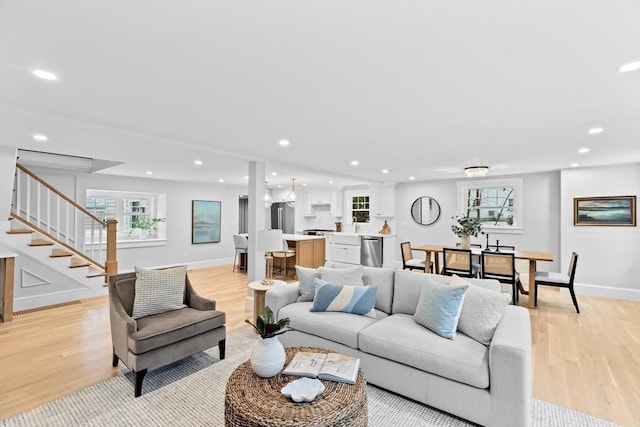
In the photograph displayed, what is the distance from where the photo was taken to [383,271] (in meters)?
3.35

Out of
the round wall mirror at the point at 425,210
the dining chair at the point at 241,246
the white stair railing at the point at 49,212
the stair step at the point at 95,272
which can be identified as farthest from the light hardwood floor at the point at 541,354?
the round wall mirror at the point at 425,210

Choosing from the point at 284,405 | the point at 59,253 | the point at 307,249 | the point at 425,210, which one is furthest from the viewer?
the point at 425,210

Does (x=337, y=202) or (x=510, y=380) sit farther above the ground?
(x=337, y=202)

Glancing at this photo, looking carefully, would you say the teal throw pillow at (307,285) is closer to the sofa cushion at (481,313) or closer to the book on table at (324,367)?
the book on table at (324,367)

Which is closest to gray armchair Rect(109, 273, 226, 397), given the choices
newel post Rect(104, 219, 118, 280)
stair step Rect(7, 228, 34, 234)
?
stair step Rect(7, 228, 34, 234)

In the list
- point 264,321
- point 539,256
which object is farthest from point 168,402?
point 539,256

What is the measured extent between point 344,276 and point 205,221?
610 centimetres

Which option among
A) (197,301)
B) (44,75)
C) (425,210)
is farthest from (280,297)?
(425,210)

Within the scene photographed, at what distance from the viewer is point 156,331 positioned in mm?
2547

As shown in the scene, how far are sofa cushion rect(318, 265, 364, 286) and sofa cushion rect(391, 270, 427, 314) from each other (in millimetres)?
379

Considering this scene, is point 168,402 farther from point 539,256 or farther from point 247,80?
point 539,256

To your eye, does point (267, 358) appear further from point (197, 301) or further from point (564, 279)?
point (564, 279)

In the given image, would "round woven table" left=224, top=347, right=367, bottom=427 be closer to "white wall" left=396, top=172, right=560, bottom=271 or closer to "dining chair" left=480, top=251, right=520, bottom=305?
"dining chair" left=480, top=251, right=520, bottom=305

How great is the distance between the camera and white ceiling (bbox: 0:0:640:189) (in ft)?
4.58
